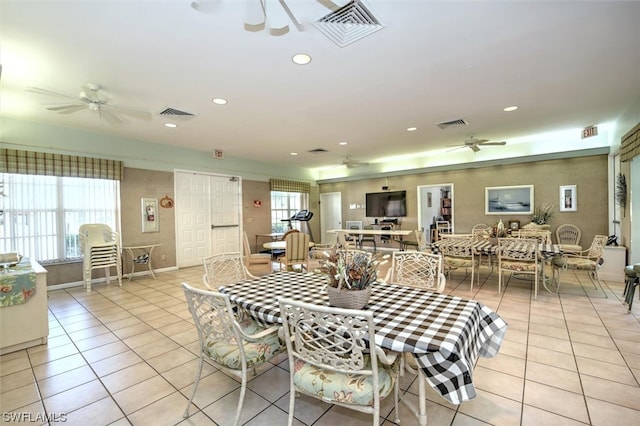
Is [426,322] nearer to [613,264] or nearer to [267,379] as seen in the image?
[267,379]

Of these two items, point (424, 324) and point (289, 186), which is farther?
point (289, 186)

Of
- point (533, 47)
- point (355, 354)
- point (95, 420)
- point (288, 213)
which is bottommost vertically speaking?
point (95, 420)

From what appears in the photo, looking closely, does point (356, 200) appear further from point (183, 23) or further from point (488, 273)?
point (183, 23)

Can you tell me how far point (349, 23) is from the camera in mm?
2176

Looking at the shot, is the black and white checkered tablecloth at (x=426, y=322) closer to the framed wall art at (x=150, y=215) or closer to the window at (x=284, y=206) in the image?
the framed wall art at (x=150, y=215)

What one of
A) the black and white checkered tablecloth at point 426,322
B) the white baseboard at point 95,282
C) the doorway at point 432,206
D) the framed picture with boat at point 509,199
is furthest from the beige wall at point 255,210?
the framed picture with boat at point 509,199

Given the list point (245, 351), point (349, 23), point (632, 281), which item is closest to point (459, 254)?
point (632, 281)

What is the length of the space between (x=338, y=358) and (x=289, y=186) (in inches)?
306

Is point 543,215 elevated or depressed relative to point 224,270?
elevated

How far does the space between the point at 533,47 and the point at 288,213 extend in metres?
7.56

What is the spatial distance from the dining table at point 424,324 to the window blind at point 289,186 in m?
6.21

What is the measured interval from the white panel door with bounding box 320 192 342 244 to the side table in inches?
229

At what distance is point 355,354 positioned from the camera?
133cm

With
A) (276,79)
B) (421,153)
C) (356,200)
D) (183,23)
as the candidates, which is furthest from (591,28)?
(356,200)
